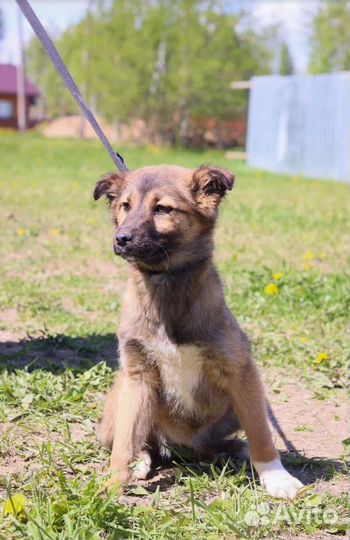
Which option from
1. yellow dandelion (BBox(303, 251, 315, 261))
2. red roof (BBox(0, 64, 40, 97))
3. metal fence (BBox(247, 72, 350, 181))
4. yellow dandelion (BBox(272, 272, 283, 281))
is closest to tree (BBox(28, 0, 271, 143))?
metal fence (BBox(247, 72, 350, 181))

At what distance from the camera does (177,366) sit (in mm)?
3287

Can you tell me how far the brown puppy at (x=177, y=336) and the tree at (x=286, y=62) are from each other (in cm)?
7747

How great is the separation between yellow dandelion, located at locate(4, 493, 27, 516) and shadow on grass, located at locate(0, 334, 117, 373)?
1805 mm

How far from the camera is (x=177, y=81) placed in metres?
32.1

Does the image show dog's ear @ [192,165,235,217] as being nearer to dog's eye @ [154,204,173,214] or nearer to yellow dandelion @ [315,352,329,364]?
dog's eye @ [154,204,173,214]

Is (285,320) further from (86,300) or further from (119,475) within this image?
(119,475)

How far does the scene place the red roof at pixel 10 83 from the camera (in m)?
59.1

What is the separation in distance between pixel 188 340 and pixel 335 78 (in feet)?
54.9

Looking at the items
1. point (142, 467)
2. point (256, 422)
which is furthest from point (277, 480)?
point (142, 467)

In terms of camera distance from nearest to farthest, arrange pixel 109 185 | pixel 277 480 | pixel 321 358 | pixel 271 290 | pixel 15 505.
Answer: pixel 15 505 → pixel 277 480 → pixel 109 185 → pixel 321 358 → pixel 271 290

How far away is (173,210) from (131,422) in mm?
985

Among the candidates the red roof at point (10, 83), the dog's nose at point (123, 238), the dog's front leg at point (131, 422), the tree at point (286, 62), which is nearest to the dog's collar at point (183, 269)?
the dog's nose at point (123, 238)

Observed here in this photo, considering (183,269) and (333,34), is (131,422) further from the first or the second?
(333,34)

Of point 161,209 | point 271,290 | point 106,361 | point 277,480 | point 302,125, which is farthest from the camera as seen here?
point 302,125
